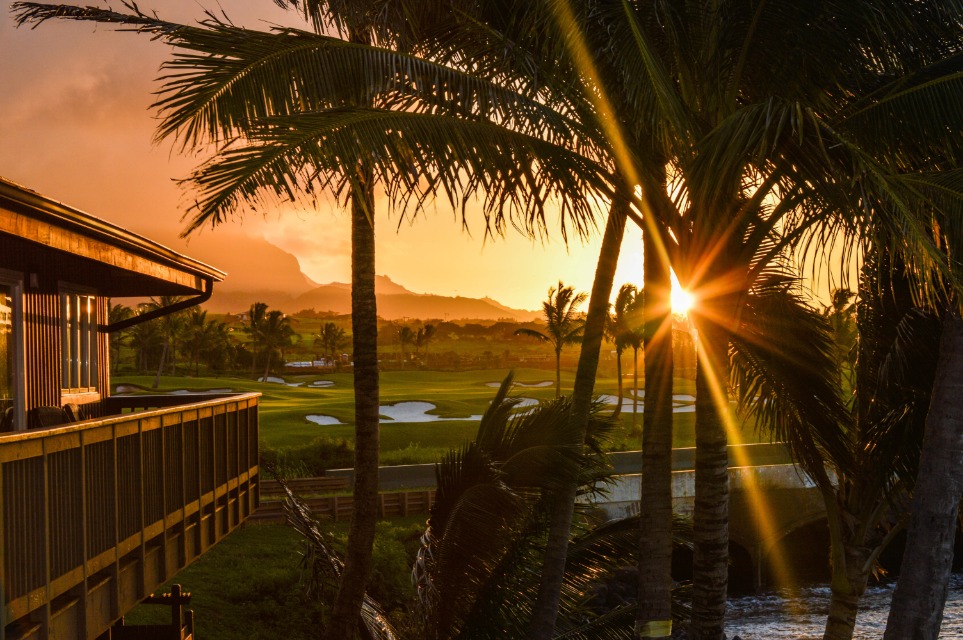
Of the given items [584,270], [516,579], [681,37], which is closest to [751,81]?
[681,37]

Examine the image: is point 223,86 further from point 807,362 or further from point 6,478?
point 807,362

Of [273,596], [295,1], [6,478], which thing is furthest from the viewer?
[273,596]

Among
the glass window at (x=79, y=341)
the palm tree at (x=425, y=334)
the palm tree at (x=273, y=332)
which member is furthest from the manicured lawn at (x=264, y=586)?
the palm tree at (x=425, y=334)

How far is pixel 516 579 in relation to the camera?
11.1 metres

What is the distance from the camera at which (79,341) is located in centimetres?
1195

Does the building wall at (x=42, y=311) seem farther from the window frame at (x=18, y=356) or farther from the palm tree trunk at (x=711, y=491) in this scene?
the palm tree trunk at (x=711, y=491)

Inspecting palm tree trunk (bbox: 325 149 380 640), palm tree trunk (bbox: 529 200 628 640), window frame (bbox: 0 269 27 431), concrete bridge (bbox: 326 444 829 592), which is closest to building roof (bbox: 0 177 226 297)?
window frame (bbox: 0 269 27 431)

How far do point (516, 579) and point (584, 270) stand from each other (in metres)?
4.08

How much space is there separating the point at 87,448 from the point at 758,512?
23594 millimetres

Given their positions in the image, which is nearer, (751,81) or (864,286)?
(751,81)

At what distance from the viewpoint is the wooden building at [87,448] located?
5227 millimetres

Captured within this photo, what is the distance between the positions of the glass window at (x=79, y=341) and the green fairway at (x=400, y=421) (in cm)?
571

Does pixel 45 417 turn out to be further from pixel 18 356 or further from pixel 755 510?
pixel 755 510

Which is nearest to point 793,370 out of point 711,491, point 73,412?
point 711,491
